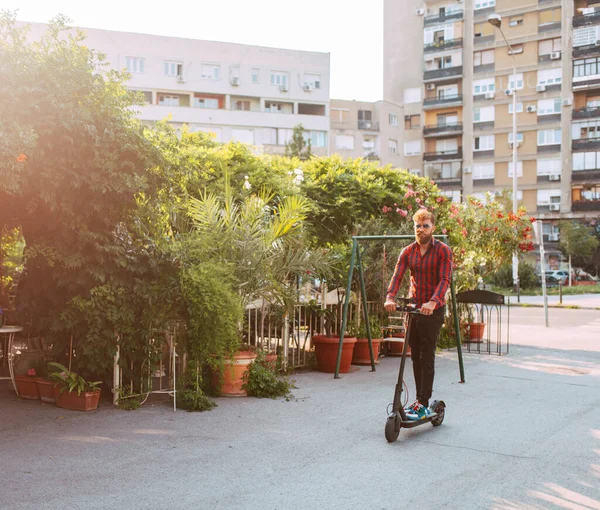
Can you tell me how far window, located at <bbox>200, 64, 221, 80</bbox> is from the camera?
64562 mm

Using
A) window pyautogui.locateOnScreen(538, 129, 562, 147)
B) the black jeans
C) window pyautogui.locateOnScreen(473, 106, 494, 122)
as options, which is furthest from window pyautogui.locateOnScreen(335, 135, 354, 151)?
Result: the black jeans

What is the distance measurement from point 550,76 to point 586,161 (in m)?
7.77

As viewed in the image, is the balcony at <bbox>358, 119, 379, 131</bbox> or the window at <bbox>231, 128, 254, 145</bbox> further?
the balcony at <bbox>358, 119, 379, 131</bbox>

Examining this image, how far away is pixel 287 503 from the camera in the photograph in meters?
→ 5.23

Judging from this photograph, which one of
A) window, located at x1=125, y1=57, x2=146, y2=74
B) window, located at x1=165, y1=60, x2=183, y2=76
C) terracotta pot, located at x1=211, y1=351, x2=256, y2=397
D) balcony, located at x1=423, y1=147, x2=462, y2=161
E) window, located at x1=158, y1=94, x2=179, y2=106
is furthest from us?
balcony, located at x1=423, y1=147, x2=462, y2=161

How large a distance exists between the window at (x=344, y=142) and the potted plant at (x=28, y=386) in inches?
2570

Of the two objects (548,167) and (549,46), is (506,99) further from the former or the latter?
(548,167)

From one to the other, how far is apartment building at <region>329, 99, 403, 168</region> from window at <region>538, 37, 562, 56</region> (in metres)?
14.9

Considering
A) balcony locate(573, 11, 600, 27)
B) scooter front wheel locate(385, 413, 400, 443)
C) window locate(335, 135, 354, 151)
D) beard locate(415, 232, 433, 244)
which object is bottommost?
scooter front wheel locate(385, 413, 400, 443)

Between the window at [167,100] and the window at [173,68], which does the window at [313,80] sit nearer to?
the window at [173,68]

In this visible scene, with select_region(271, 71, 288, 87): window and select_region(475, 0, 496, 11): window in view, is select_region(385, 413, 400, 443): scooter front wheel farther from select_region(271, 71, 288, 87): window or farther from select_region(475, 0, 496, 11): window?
select_region(475, 0, 496, 11): window

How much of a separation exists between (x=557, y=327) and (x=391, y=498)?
683 inches

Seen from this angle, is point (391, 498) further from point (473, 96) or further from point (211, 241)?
point (473, 96)

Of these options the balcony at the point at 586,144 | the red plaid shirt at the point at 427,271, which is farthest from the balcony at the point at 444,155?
the red plaid shirt at the point at 427,271
